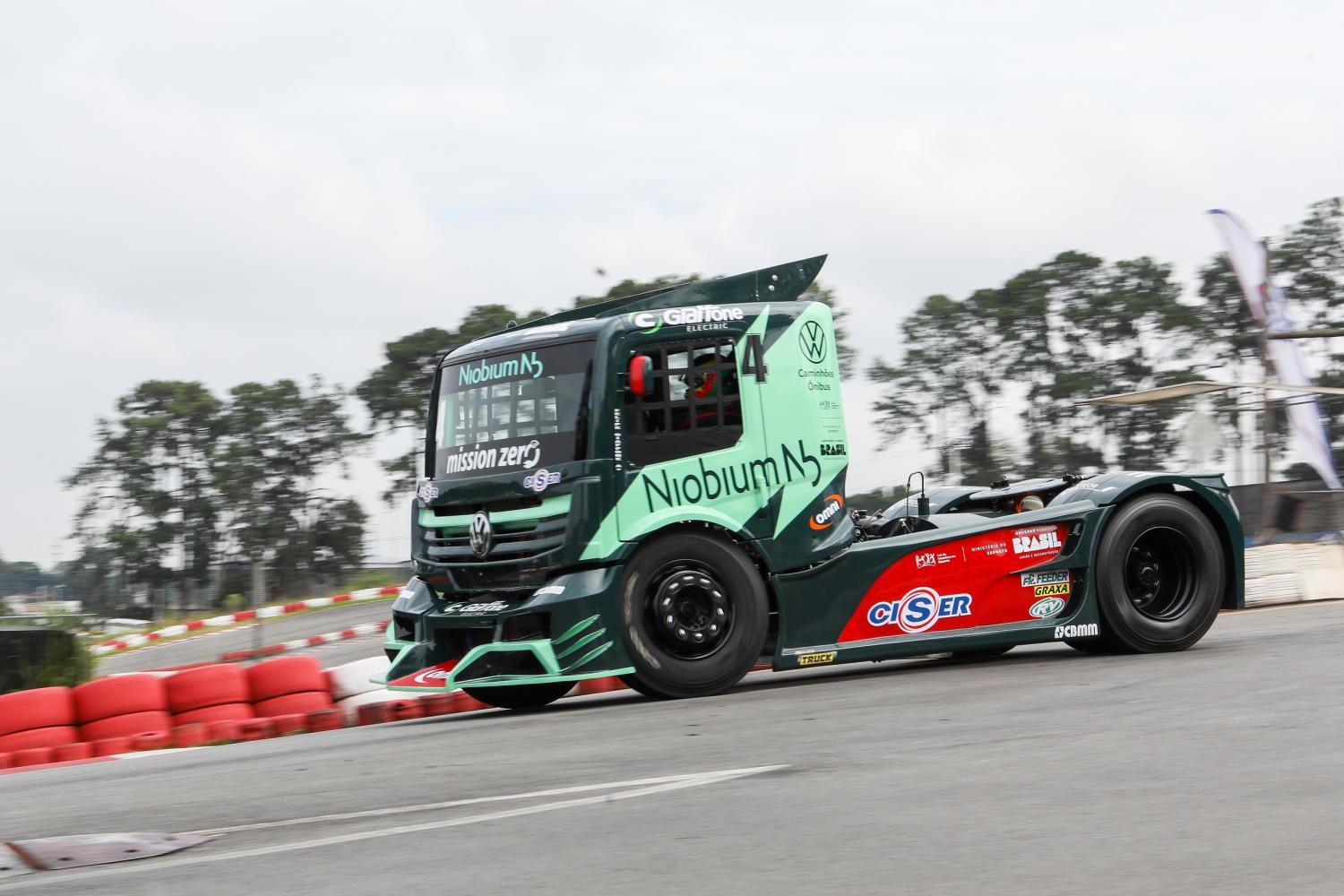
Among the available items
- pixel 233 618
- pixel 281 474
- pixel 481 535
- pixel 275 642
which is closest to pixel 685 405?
pixel 481 535

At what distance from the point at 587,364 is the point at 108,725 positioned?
5.00 meters

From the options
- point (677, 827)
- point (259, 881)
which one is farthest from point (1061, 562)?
point (259, 881)

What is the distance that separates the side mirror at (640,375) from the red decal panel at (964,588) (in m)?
2.15

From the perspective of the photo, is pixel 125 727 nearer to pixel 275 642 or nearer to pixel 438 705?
pixel 438 705

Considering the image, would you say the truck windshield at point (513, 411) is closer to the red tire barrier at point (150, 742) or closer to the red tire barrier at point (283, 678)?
the red tire barrier at point (283, 678)

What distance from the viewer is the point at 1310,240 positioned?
42375mm

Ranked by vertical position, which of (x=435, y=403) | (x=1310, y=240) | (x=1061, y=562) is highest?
(x=1310, y=240)

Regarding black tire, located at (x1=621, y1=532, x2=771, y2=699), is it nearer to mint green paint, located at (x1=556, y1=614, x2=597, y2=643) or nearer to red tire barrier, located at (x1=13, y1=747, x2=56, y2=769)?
mint green paint, located at (x1=556, y1=614, x2=597, y2=643)

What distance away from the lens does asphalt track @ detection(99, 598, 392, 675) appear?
70.6 ft

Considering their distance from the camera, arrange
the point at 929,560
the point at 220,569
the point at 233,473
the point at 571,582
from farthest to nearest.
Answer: the point at 233,473
the point at 220,569
the point at 929,560
the point at 571,582

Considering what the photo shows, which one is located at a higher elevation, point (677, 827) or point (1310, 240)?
point (1310, 240)

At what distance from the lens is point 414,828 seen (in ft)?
17.0

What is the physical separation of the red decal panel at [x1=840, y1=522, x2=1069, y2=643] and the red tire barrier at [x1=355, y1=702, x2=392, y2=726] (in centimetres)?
385

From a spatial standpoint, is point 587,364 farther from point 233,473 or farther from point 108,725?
point 233,473
